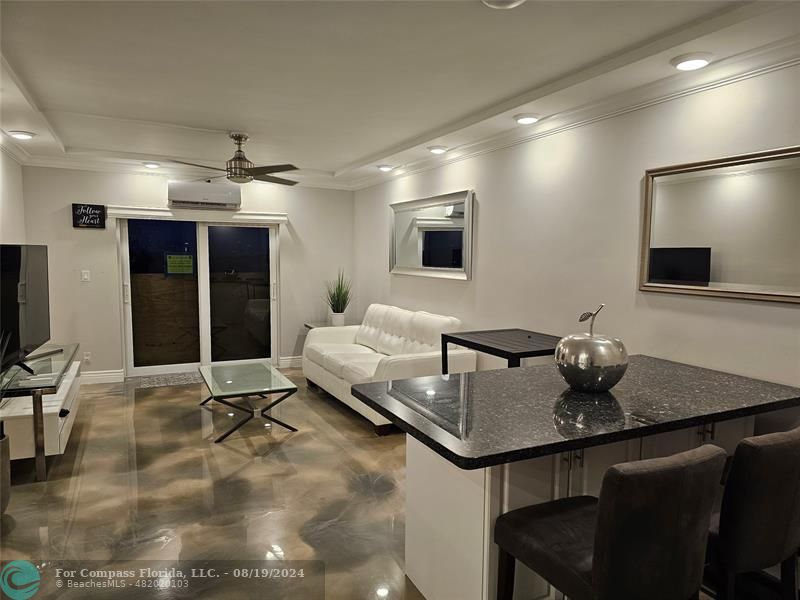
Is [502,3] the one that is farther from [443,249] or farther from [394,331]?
[394,331]

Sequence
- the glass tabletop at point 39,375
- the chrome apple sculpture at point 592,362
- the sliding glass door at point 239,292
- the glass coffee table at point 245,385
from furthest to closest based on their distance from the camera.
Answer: the sliding glass door at point 239,292 → the glass coffee table at point 245,385 → the glass tabletop at point 39,375 → the chrome apple sculpture at point 592,362

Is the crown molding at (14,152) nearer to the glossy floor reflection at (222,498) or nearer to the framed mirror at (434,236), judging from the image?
the glossy floor reflection at (222,498)

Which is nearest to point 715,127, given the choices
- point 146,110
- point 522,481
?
point 522,481

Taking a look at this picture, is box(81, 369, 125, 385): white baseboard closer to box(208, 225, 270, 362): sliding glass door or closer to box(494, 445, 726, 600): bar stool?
box(208, 225, 270, 362): sliding glass door

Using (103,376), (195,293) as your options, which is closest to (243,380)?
(195,293)

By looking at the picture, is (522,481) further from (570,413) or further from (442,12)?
(442,12)

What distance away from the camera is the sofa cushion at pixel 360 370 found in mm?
4129

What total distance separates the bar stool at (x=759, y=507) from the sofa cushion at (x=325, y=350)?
3815 mm

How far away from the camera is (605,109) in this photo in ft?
10.4

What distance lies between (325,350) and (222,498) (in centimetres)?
223

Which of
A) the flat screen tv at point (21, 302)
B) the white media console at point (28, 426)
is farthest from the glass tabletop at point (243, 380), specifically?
the flat screen tv at point (21, 302)

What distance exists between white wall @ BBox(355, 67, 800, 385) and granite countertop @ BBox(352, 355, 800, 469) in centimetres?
30

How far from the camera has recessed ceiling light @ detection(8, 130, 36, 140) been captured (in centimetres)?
395

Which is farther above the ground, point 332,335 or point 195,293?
point 195,293
